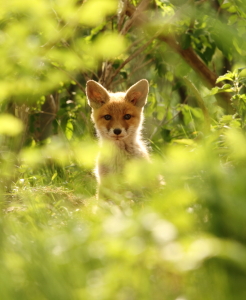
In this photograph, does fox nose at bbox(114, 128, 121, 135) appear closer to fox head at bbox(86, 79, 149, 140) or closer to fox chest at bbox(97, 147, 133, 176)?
fox head at bbox(86, 79, 149, 140)

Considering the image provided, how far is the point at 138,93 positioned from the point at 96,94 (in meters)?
0.50

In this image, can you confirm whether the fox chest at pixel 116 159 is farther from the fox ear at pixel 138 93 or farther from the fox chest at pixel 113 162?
the fox ear at pixel 138 93

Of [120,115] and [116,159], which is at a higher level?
[120,115]

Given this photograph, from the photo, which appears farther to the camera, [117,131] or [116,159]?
[117,131]

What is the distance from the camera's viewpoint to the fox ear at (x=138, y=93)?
5.09 m

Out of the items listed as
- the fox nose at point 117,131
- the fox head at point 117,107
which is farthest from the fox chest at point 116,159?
the fox head at point 117,107

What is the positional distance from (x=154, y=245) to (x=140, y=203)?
1.04m

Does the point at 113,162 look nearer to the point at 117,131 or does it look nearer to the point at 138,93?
the point at 117,131

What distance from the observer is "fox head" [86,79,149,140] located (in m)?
5.00

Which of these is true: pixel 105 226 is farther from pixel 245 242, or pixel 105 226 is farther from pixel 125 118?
pixel 125 118

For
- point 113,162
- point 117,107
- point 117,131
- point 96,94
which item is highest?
point 96,94

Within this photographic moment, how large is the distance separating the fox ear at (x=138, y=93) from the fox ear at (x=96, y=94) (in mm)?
275

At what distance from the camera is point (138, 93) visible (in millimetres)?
5188

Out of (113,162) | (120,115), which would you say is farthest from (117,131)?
(113,162)
